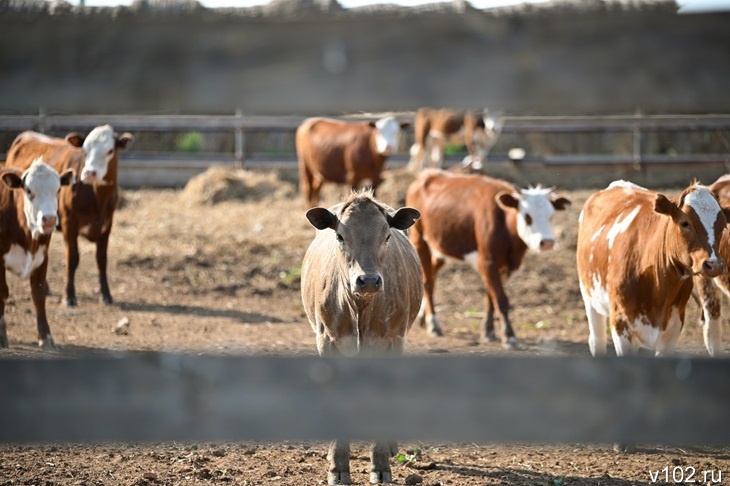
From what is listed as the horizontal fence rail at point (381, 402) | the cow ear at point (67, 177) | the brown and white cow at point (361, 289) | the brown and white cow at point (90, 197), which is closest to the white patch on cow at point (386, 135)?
the brown and white cow at point (90, 197)

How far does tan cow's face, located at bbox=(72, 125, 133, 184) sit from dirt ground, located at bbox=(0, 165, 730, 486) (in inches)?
62.2

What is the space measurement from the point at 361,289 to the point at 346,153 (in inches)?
410

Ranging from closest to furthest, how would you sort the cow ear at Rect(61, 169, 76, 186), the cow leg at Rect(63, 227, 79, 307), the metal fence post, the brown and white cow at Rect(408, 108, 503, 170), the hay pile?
the cow ear at Rect(61, 169, 76, 186)
the cow leg at Rect(63, 227, 79, 307)
the hay pile
the metal fence post
the brown and white cow at Rect(408, 108, 503, 170)

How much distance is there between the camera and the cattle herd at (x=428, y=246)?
17.3 ft

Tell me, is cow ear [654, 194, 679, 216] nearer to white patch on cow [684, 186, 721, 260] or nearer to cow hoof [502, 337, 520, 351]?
white patch on cow [684, 186, 721, 260]

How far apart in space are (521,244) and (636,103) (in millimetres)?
8197

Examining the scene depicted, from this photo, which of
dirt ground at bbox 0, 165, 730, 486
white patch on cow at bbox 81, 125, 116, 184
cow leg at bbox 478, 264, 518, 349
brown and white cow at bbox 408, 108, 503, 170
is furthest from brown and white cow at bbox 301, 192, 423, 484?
brown and white cow at bbox 408, 108, 503, 170

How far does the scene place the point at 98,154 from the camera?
10500 millimetres

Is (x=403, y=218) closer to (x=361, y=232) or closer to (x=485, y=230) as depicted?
(x=361, y=232)

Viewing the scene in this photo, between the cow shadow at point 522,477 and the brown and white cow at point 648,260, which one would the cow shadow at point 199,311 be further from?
the cow shadow at point 522,477

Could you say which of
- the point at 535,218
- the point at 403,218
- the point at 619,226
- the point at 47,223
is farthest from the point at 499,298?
the point at 47,223

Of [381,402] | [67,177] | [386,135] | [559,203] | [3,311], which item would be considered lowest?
[3,311]

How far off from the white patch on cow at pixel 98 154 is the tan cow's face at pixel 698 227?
7.03m

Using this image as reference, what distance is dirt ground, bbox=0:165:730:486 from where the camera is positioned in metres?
5.52
